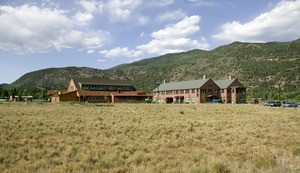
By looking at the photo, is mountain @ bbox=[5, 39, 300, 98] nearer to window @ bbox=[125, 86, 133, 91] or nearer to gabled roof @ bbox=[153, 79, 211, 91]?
gabled roof @ bbox=[153, 79, 211, 91]

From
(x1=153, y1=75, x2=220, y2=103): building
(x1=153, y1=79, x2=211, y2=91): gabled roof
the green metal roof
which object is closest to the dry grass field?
(x1=153, y1=75, x2=220, y2=103): building

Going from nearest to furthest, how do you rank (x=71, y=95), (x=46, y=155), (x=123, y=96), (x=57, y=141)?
(x=46, y=155), (x=57, y=141), (x=71, y=95), (x=123, y=96)

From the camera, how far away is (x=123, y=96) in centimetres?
8944

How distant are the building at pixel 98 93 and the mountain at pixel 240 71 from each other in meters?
23.3

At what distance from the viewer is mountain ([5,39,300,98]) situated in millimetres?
109062

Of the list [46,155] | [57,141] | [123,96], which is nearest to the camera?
[46,155]

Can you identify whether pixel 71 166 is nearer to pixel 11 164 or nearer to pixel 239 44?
pixel 11 164

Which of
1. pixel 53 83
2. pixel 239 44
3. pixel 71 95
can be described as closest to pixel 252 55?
pixel 239 44

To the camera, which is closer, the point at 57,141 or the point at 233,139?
the point at 57,141

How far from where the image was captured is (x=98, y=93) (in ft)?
287

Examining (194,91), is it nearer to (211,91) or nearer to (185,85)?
(211,91)

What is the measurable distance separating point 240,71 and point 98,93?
7021cm

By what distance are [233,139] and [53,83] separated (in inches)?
6899

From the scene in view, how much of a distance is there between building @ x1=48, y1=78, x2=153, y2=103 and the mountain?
23.3m
